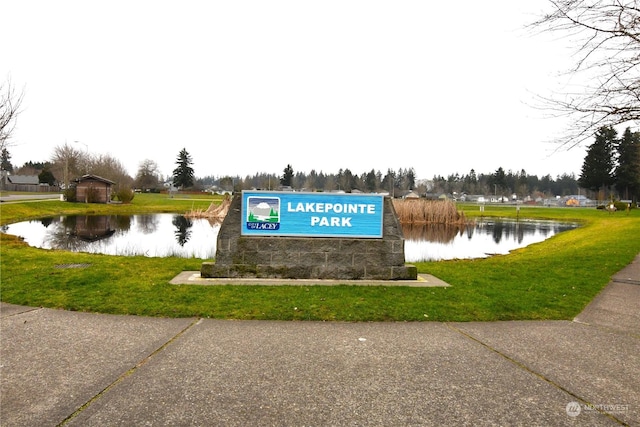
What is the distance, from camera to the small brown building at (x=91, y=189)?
45531 millimetres

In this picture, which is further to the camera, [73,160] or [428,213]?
[73,160]

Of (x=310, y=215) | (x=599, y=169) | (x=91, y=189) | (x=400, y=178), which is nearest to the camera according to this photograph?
(x=310, y=215)

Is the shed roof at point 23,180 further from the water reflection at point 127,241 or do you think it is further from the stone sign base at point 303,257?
the stone sign base at point 303,257

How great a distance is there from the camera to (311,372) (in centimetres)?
375

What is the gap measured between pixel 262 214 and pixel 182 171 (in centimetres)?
9851

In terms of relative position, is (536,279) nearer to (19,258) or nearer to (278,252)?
(278,252)

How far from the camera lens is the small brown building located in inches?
1793

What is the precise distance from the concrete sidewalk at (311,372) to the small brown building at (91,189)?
46.5m

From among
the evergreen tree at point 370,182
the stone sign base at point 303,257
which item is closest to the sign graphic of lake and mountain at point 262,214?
the stone sign base at point 303,257

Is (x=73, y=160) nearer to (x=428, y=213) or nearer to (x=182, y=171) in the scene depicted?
(x=182, y=171)

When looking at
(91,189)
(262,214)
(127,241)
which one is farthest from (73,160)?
(262,214)

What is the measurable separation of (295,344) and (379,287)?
330cm

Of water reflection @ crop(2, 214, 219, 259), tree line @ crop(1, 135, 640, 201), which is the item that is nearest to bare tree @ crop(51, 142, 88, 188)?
tree line @ crop(1, 135, 640, 201)

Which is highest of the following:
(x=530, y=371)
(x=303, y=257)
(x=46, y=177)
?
(x=46, y=177)
